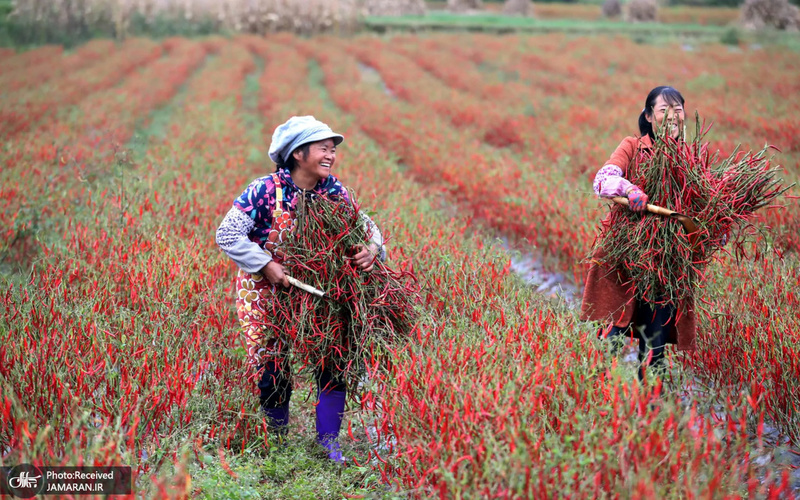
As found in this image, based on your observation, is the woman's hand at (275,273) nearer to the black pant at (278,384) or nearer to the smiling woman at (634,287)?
the black pant at (278,384)

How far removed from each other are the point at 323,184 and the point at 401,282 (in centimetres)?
53

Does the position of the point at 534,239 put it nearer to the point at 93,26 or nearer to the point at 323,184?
the point at 323,184

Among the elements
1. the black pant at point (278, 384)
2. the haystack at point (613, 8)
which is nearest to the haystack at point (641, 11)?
the haystack at point (613, 8)

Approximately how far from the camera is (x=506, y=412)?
199cm

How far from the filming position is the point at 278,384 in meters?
2.80

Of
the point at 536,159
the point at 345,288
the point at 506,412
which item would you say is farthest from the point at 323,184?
the point at 536,159

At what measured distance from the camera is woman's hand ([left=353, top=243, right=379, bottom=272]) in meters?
2.66

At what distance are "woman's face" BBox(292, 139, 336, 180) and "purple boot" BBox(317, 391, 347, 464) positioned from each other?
2.90ft

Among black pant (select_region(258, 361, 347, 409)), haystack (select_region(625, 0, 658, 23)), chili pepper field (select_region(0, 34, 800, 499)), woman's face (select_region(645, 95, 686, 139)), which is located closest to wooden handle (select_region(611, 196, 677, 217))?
woman's face (select_region(645, 95, 686, 139))

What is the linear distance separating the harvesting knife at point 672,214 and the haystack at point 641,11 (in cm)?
3513

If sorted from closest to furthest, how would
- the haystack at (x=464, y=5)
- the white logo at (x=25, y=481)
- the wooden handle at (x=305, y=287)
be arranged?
the white logo at (x=25, y=481), the wooden handle at (x=305, y=287), the haystack at (x=464, y=5)

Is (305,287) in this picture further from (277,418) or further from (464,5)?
(464,5)

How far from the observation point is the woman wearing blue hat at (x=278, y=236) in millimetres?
2609

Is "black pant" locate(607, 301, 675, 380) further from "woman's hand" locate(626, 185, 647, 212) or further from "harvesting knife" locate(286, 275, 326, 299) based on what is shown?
"harvesting knife" locate(286, 275, 326, 299)
